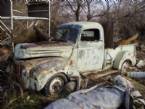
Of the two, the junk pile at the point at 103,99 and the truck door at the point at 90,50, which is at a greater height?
the truck door at the point at 90,50

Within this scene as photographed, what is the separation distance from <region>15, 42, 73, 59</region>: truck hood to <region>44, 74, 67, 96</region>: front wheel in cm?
68

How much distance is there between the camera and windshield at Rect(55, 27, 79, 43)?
9359mm

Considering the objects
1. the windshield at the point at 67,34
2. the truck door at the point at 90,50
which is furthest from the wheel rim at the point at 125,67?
the windshield at the point at 67,34

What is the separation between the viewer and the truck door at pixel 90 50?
9.34 metres

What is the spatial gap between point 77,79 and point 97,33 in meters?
1.84

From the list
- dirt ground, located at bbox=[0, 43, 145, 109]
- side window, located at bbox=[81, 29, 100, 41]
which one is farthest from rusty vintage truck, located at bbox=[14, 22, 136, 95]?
dirt ground, located at bbox=[0, 43, 145, 109]

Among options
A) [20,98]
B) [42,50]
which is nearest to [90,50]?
[42,50]

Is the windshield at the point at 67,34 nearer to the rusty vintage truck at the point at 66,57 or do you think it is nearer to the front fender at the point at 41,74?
→ the rusty vintage truck at the point at 66,57

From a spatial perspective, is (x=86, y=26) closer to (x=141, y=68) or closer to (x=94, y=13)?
(x=141, y=68)

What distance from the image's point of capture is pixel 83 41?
30.7ft

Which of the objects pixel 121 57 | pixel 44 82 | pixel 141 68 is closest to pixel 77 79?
pixel 44 82

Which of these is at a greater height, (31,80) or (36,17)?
(36,17)

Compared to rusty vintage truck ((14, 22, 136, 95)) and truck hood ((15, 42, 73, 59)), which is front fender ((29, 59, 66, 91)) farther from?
truck hood ((15, 42, 73, 59))

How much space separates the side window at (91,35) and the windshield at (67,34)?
0.98ft
